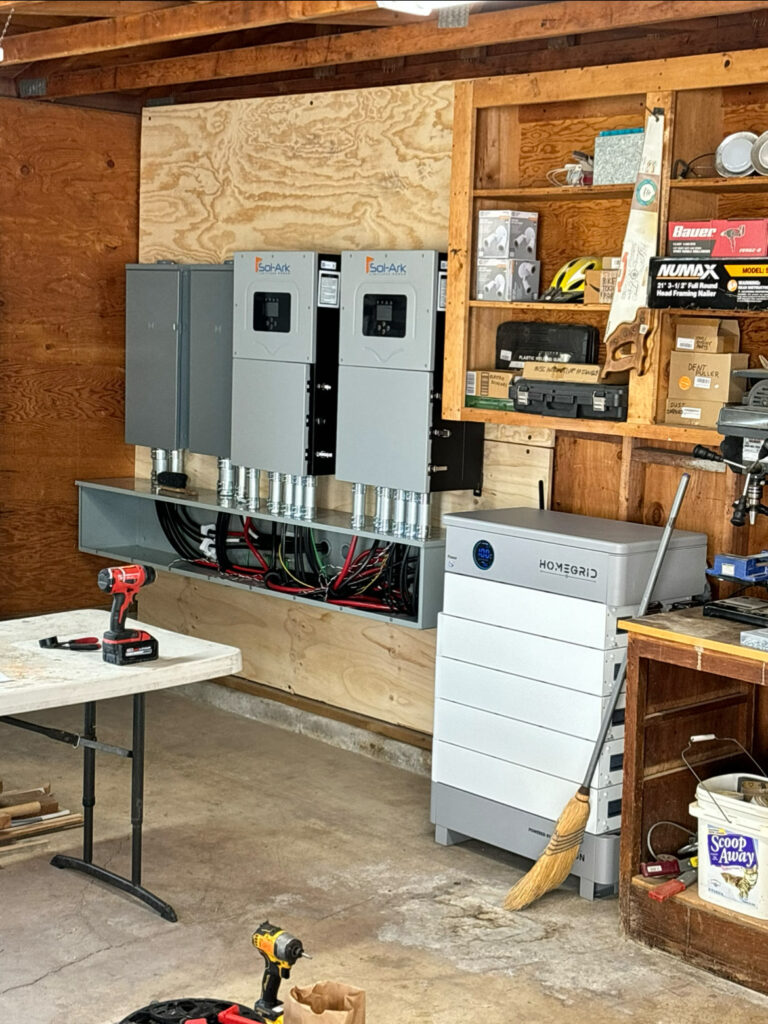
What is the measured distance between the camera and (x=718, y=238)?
3.72 metres

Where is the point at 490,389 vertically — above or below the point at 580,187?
below

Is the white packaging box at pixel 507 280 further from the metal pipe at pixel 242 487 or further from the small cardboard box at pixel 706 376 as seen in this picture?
the metal pipe at pixel 242 487

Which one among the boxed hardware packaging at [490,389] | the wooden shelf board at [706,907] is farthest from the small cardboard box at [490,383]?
the wooden shelf board at [706,907]

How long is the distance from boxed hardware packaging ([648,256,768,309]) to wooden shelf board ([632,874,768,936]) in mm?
A: 1640

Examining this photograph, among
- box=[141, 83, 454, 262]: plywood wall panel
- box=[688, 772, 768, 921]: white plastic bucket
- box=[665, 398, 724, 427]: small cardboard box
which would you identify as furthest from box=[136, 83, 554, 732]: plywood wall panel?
box=[688, 772, 768, 921]: white plastic bucket

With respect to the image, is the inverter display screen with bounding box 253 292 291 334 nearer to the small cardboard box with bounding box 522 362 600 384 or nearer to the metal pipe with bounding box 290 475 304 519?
the metal pipe with bounding box 290 475 304 519

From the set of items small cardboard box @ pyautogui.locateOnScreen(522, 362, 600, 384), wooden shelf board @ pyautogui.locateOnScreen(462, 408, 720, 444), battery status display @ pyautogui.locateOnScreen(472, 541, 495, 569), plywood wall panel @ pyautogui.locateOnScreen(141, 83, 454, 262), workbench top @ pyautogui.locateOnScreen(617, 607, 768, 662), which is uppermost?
plywood wall panel @ pyautogui.locateOnScreen(141, 83, 454, 262)

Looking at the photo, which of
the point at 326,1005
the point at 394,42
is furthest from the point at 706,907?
the point at 394,42

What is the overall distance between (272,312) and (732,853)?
270 cm

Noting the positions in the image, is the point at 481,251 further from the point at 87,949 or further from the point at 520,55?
the point at 87,949

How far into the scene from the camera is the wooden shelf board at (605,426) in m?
3.85

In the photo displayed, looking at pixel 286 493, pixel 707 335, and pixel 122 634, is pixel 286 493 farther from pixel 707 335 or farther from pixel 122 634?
pixel 707 335

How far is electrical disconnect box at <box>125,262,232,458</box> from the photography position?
5496 mm

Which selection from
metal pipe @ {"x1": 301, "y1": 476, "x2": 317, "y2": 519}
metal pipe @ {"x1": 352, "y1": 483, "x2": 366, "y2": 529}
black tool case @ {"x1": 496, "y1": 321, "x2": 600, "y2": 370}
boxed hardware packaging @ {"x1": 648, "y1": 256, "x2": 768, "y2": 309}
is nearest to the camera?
boxed hardware packaging @ {"x1": 648, "y1": 256, "x2": 768, "y2": 309}
